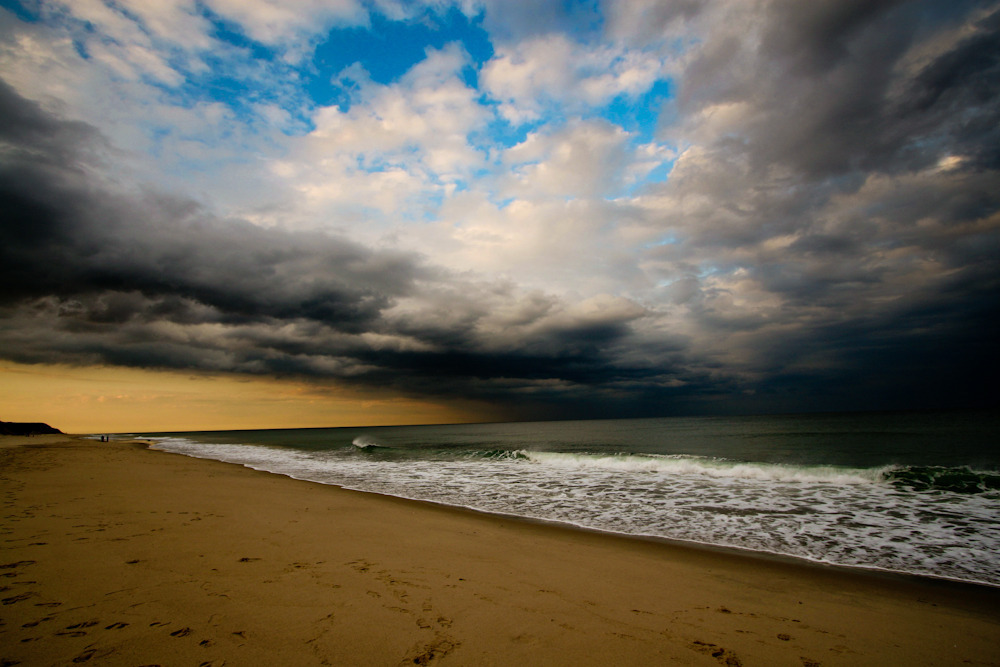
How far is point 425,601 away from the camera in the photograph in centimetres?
448

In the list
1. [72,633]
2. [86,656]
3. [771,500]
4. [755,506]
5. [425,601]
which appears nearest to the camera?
[86,656]

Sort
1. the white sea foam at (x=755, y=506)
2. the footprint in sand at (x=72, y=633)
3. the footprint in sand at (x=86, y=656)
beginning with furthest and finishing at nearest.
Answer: the white sea foam at (x=755, y=506), the footprint in sand at (x=72, y=633), the footprint in sand at (x=86, y=656)

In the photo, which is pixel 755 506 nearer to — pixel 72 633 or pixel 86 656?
pixel 86 656

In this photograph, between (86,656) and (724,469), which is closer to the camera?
(86,656)

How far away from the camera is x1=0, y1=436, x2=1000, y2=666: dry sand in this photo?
11.1 ft

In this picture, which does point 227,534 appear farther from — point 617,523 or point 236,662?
point 617,523

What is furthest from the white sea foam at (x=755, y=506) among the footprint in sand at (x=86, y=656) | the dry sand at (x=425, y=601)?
the footprint in sand at (x=86, y=656)

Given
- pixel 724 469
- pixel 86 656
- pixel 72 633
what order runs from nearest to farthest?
pixel 86 656 < pixel 72 633 < pixel 724 469

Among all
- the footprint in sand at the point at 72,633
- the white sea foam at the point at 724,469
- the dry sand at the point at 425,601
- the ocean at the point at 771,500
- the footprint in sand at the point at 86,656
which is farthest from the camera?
the white sea foam at the point at 724,469

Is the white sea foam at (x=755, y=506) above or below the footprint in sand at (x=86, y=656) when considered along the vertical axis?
below

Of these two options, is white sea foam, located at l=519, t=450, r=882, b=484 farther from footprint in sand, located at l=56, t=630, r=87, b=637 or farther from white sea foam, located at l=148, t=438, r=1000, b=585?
footprint in sand, located at l=56, t=630, r=87, b=637

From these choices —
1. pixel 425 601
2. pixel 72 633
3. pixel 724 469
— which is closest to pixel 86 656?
pixel 72 633

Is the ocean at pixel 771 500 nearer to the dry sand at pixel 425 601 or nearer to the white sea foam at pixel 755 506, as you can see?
the white sea foam at pixel 755 506

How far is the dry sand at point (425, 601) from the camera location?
3398 mm
